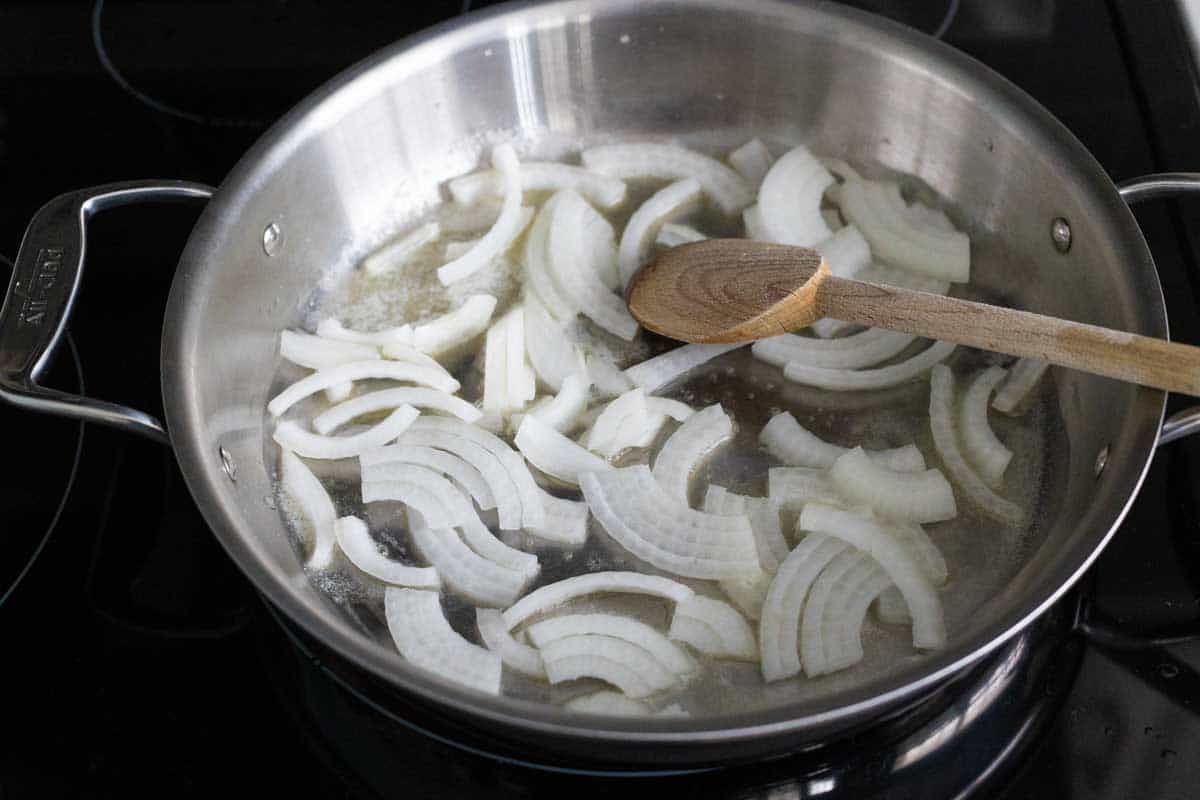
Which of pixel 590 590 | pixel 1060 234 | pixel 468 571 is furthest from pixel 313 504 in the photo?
pixel 1060 234

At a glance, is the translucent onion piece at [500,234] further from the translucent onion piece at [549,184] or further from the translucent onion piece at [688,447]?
the translucent onion piece at [688,447]

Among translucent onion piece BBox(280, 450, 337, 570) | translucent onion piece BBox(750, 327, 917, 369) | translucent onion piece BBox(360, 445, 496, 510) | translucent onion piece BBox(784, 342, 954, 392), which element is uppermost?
translucent onion piece BBox(750, 327, 917, 369)

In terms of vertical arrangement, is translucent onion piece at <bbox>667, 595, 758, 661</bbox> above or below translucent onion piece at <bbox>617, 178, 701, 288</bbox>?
below

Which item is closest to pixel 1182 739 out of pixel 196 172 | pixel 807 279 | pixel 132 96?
pixel 807 279

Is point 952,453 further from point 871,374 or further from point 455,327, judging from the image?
point 455,327

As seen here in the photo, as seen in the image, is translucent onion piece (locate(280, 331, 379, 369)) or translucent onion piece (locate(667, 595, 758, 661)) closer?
translucent onion piece (locate(667, 595, 758, 661))

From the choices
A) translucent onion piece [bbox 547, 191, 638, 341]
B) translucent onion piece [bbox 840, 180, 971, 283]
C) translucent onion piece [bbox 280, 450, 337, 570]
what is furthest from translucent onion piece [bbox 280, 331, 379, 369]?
translucent onion piece [bbox 840, 180, 971, 283]

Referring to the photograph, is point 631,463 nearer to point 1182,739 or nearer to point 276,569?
point 276,569

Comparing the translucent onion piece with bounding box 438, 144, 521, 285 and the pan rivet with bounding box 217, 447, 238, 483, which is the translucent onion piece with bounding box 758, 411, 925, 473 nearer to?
the translucent onion piece with bounding box 438, 144, 521, 285
